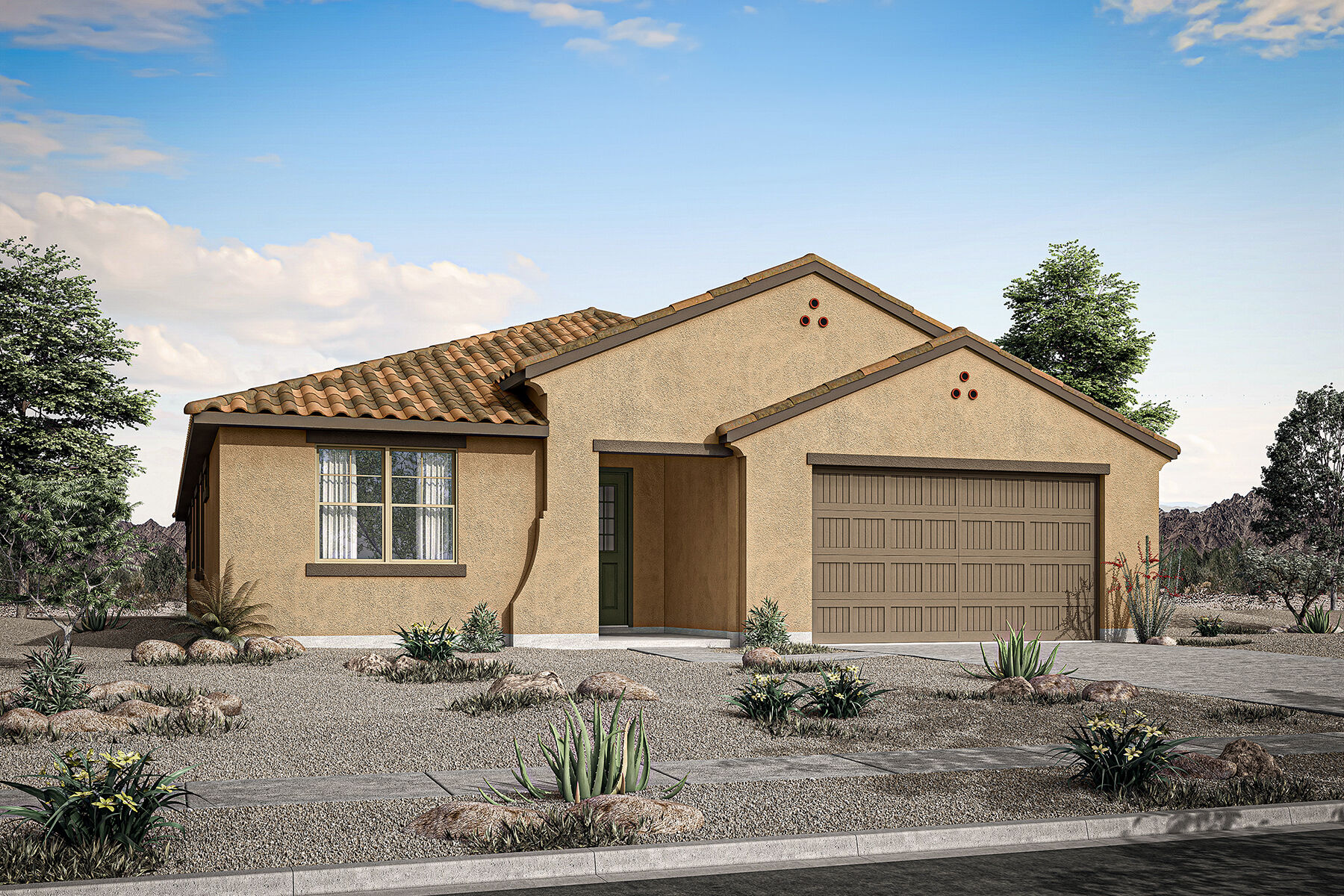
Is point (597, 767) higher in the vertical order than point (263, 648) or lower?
higher

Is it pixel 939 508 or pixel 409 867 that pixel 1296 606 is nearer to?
pixel 939 508

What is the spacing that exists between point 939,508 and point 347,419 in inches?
369

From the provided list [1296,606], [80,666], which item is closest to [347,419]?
[80,666]

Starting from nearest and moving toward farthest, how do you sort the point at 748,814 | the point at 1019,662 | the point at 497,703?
the point at 748,814
the point at 497,703
the point at 1019,662

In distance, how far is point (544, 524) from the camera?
726 inches

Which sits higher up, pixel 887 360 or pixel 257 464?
pixel 887 360

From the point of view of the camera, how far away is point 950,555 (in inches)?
793

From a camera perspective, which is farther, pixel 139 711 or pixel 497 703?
pixel 497 703

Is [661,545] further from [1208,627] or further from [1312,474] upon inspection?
[1312,474]

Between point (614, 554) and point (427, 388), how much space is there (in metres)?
4.44

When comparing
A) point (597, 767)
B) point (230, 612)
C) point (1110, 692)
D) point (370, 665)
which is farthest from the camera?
point (230, 612)

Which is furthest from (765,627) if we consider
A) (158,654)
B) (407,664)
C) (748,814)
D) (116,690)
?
(748,814)

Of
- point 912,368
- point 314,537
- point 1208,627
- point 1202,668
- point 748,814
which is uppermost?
point 912,368

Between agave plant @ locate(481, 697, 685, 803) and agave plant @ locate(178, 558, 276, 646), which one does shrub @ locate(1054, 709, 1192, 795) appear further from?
agave plant @ locate(178, 558, 276, 646)
